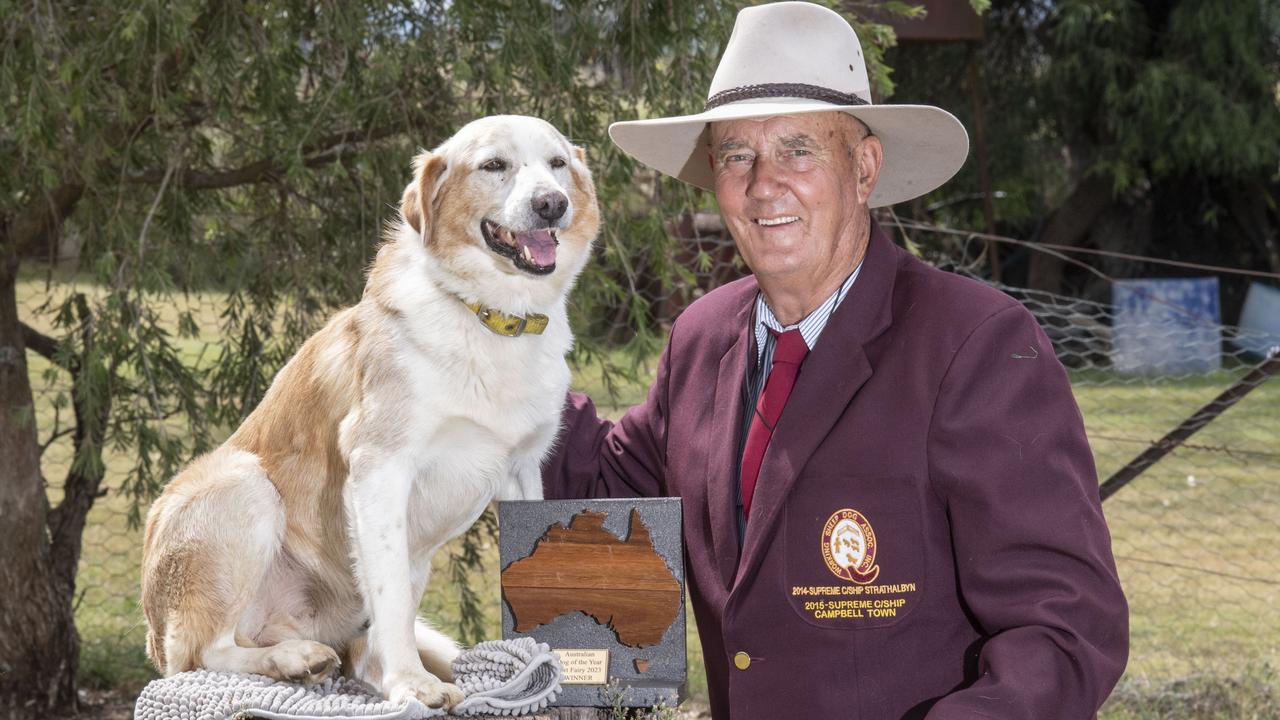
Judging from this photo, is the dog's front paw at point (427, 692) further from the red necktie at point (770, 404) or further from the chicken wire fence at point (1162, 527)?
the chicken wire fence at point (1162, 527)

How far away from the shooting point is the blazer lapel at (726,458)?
2348mm

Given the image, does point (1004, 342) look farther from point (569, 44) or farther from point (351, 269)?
point (351, 269)

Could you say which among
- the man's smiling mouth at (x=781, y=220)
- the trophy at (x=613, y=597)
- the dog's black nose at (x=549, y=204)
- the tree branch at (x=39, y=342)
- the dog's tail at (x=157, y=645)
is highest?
the dog's black nose at (x=549, y=204)

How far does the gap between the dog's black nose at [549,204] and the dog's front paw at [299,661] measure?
Answer: 1004 mm

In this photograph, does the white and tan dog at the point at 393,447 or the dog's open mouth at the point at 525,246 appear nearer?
the white and tan dog at the point at 393,447

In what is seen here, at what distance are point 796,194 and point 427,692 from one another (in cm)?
119

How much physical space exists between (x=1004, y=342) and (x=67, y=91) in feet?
9.72

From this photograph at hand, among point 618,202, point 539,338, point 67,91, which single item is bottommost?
point 539,338

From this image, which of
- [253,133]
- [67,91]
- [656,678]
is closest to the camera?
[656,678]

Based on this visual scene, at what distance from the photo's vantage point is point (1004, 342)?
2125 millimetres

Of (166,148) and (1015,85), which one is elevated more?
(1015,85)

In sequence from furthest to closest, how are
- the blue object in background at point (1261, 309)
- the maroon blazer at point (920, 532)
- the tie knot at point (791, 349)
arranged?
the blue object in background at point (1261, 309) → the tie knot at point (791, 349) → the maroon blazer at point (920, 532)

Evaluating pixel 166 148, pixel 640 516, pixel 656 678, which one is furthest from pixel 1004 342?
pixel 166 148

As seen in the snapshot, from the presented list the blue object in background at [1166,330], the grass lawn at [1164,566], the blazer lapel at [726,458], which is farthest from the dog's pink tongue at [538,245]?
the blue object in background at [1166,330]
